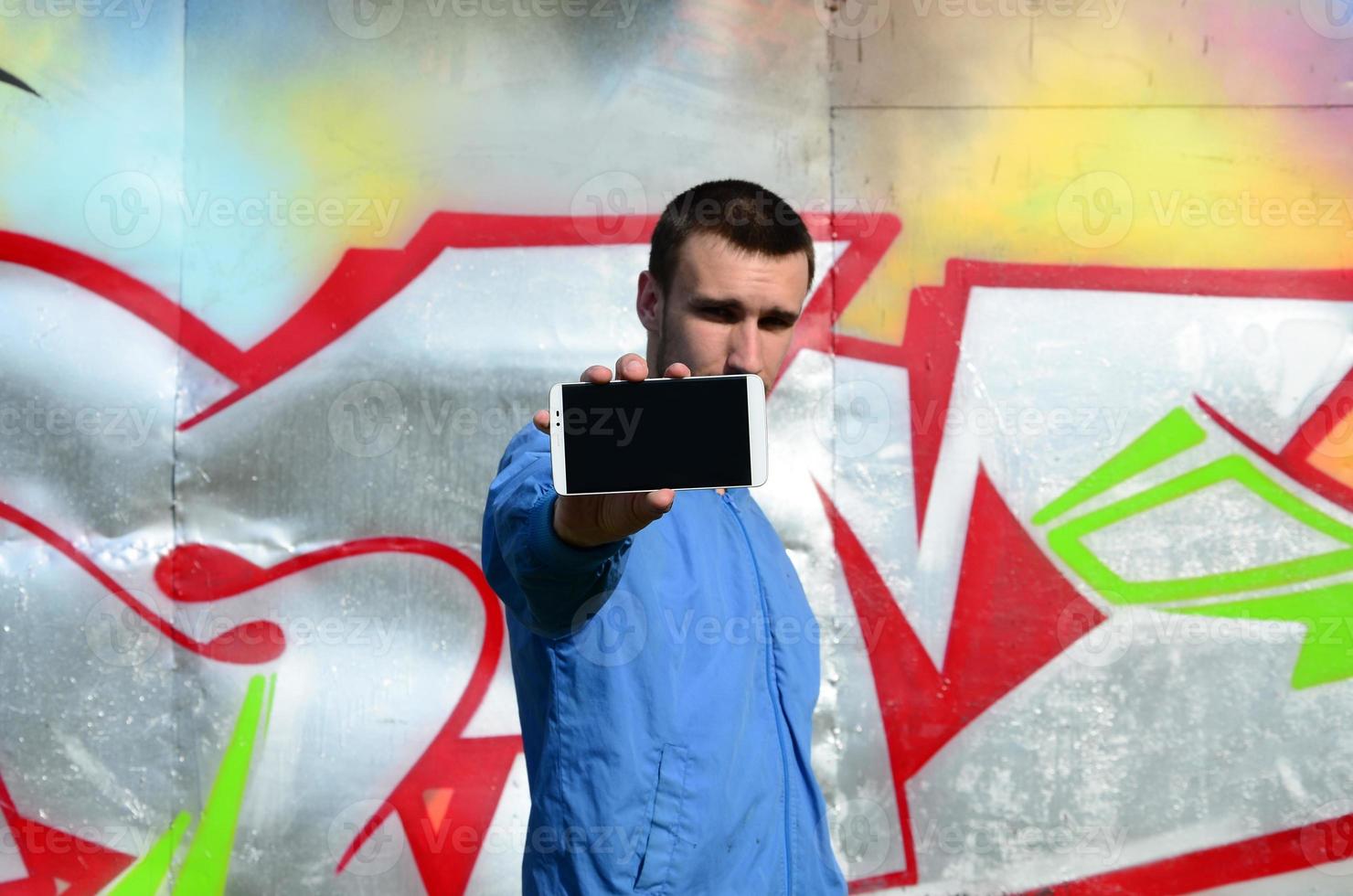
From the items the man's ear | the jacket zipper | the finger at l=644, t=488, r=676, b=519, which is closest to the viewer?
the finger at l=644, t=488, r=676, b=519

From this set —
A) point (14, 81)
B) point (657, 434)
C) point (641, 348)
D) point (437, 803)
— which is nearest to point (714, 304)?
point (657, 434)

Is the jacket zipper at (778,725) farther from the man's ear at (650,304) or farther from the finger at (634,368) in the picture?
the finger at (634,368)

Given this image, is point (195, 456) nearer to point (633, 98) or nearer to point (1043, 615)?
point (633, 98)

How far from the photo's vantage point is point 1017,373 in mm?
3150

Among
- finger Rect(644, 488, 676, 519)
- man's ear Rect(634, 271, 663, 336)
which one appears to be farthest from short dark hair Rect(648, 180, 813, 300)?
finger Rect(644, 488, 676, 519)

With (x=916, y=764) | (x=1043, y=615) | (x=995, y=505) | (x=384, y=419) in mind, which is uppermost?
(x=384, y=419)

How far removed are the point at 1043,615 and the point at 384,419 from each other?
6.02ft

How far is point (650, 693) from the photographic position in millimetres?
1528

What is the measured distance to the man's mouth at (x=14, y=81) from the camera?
304 cm

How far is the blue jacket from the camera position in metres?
1.48

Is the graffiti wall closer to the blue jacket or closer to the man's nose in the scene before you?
the man's nose

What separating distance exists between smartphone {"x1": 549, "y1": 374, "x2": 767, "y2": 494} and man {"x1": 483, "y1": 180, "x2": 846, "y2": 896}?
35 mm

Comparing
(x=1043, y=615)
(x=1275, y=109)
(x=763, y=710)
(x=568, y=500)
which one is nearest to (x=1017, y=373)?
(x=1043, y=615)

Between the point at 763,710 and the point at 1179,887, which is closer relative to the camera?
the point at 763,710
